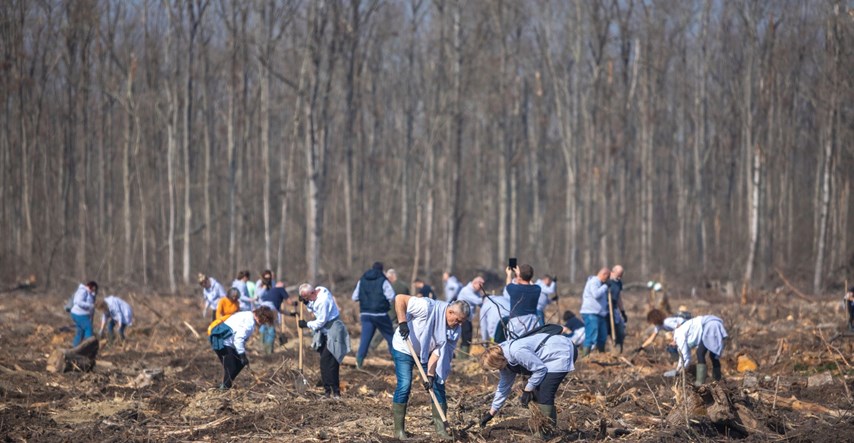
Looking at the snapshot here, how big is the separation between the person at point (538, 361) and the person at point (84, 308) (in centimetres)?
1063

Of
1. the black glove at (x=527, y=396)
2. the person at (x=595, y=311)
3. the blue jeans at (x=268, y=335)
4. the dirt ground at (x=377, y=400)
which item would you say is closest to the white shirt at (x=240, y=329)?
the dirt ground at (x=377, y=400)

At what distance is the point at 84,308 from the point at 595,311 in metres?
9.13

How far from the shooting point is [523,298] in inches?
546

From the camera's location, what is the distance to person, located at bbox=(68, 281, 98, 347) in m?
18.2

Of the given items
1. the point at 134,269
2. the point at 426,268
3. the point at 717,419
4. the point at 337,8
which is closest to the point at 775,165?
the point at 426,268

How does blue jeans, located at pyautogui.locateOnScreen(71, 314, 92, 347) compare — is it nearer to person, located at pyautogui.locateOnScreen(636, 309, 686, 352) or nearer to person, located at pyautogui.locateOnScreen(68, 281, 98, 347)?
person, located at pyautogui.locateOnScreen(68, 281, 98, 347)

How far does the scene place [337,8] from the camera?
3200cm

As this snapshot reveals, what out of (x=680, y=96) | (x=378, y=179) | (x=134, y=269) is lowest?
(x=134, y=269)

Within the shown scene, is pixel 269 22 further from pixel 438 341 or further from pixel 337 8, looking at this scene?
pixel 438 341

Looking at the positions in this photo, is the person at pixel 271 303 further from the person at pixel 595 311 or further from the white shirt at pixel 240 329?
the person at pixel 595 311

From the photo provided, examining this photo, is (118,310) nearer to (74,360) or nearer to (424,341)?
(74,360)

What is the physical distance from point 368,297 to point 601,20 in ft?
86.3

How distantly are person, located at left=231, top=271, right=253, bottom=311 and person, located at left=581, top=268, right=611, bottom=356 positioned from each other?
6.36 meters

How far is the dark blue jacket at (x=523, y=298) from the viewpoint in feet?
45.5
